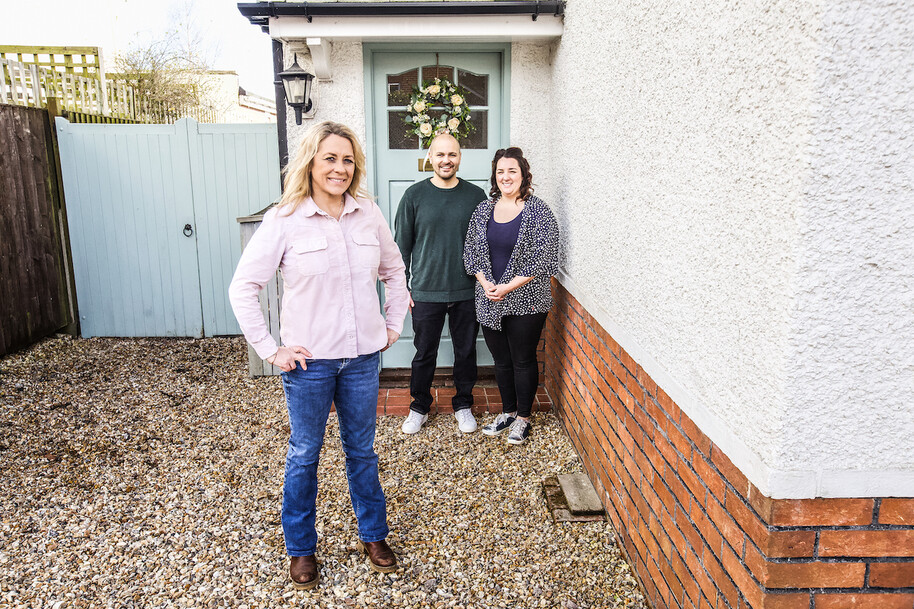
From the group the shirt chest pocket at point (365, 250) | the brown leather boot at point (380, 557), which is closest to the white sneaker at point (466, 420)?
the brown leather boot at point (380, 557)

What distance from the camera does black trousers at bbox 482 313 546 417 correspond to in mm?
3857

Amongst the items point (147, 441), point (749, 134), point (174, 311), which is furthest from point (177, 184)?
point (749, 134)

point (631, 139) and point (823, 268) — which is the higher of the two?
point (631, 139)

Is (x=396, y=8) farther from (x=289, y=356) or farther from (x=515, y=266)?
(x=289, y=356)

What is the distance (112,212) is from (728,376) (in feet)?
20.0

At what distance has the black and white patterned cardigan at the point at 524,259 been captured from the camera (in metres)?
3.70

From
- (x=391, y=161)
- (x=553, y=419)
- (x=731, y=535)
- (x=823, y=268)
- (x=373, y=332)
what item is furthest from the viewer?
(x=391, y=161)

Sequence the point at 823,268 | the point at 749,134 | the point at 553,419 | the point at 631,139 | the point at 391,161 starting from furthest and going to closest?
the point at 391,161 < the point at 553,419 < the point at 631,139 < the point at 749,134 < the point at 823,268

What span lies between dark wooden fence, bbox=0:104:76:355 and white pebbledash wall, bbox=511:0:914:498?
5.76 metres

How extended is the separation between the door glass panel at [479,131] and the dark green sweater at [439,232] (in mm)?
852

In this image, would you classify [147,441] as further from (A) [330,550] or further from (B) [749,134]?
(B) [749,134]

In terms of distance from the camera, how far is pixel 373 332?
2496 millimetres

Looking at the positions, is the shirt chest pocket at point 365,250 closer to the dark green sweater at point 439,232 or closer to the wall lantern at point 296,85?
the dark green sweater at point 439,232

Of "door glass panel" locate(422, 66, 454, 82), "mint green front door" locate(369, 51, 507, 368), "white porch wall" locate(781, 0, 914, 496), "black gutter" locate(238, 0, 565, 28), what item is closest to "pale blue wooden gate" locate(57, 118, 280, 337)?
"mint green front door" locate(369, 51, 507, 368)
